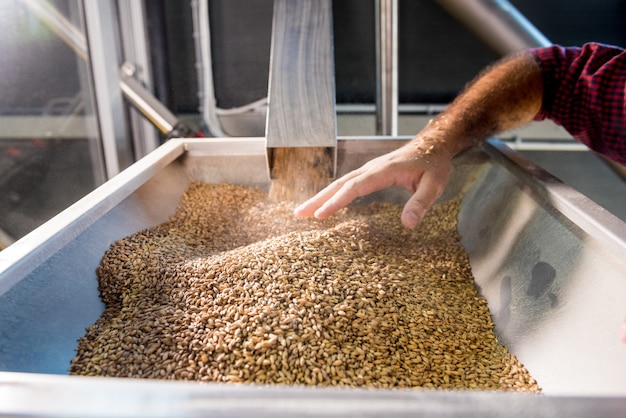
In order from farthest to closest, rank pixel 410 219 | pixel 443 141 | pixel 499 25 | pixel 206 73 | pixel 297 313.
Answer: pixel 206 73
pixel 499 25
pixel 443 141
pixel 410 219
pixel 297 313

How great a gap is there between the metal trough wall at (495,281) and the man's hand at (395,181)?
203mm

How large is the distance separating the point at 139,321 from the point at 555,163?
215cm

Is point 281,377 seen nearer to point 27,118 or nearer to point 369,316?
point 369,316

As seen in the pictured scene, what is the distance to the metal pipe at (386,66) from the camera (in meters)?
1.90

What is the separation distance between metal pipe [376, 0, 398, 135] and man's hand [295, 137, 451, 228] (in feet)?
2.44

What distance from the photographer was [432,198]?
113cm

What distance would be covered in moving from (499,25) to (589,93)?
1.70 feet

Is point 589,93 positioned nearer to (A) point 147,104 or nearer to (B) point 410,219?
(B) point 410,219

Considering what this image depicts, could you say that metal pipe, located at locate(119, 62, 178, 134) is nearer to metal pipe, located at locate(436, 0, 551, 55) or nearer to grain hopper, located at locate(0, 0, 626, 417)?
grain hopper, located at locate(0, 0, 626, 417)

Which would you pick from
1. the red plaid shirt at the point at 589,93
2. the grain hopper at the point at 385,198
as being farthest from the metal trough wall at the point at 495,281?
the red plaid shirt at the point at 589,93

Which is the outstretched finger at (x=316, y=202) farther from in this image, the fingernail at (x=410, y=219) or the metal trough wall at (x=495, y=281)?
the metal trough wall at (x=495, y=281)

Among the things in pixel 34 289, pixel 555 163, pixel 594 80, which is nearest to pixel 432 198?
pixel 594 80

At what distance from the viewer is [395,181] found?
3.92 ft

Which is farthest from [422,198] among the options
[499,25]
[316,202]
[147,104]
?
[147,104]
